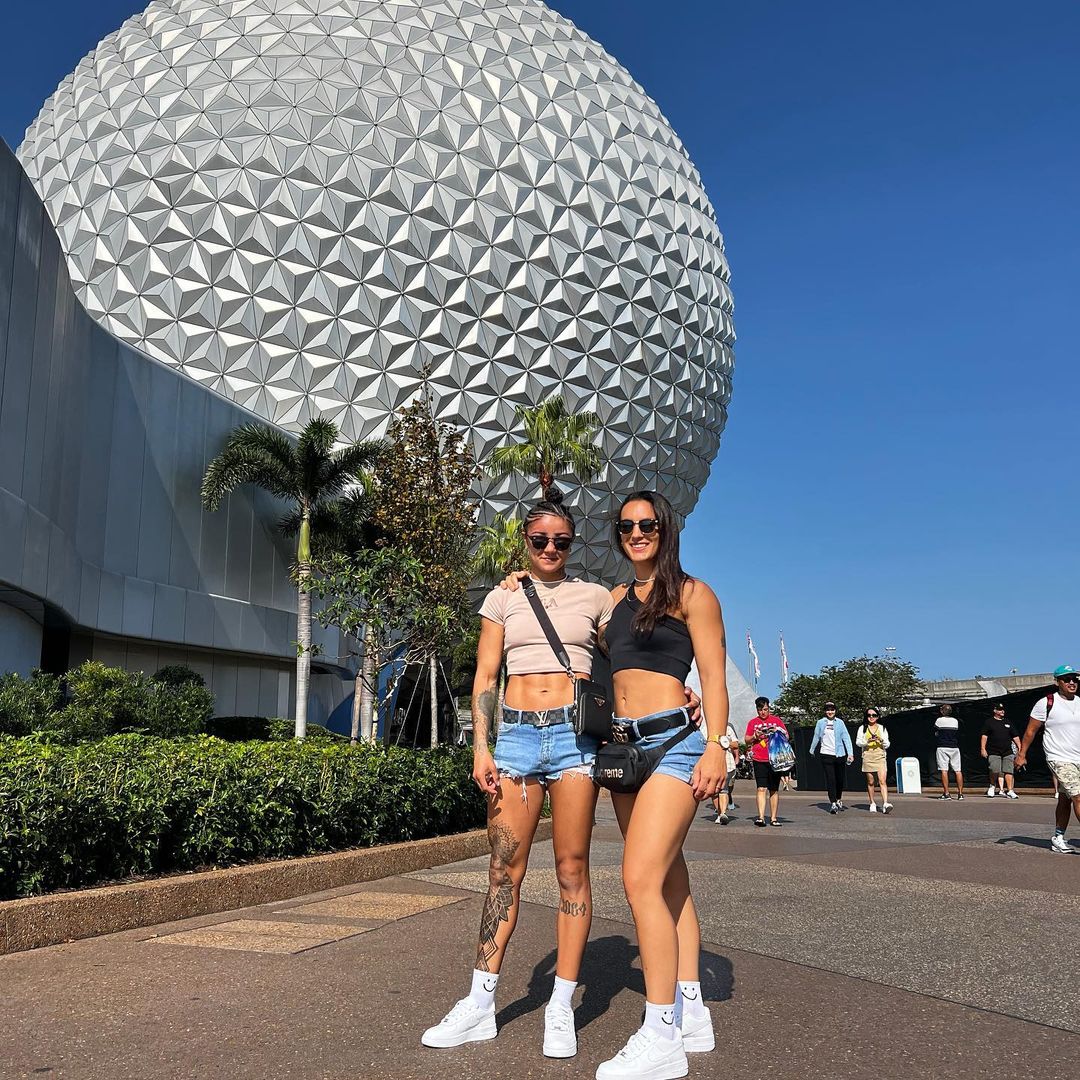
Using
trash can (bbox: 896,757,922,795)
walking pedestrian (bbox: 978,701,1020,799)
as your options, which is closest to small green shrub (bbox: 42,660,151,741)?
walking pedestrian (bbox: 978,701,1020,799)

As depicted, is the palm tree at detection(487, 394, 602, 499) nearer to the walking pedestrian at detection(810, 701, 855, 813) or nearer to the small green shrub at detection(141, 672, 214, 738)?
the small green shrub at detection(141, 672, 214, 738)

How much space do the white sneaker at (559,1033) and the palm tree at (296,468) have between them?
1794cm

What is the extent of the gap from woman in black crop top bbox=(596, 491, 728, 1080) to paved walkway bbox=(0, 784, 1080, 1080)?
0.25 m

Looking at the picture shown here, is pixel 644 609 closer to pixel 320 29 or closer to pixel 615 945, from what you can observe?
pixel 615 945

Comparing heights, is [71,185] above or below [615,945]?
above

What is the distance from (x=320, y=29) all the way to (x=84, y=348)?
1900 centimetres

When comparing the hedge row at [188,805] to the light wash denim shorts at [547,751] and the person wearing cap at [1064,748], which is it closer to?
the light wash denim shorts at [547,751]


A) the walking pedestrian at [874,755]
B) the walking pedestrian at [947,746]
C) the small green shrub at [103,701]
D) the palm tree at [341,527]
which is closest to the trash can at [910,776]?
the walking pedestrian at [947,746]

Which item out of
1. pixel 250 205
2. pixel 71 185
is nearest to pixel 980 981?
pixel 250 205

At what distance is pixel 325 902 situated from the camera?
250 inches

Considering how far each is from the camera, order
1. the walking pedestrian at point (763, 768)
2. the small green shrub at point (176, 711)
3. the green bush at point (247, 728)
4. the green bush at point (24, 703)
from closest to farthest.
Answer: the green bush at point (24, 703)
the walking pedestrian at point (763, 768)
the small green shrub at point (176, 711)
the green bush at point (247, 728)

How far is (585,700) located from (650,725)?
0.26 metres

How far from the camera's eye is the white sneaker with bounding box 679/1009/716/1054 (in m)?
3.29

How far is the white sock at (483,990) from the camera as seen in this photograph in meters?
3.45
